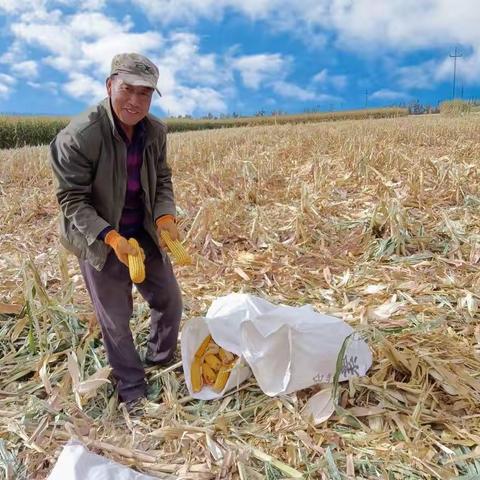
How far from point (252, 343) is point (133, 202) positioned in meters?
0.76

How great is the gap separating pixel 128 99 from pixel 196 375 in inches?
45.2

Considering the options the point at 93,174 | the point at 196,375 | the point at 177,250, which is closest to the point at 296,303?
the point at 196,375

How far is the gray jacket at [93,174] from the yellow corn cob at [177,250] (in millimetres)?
156

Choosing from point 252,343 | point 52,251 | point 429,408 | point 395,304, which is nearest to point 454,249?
point 395,304

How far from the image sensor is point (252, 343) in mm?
2064

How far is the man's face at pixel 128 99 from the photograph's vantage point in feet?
6.30

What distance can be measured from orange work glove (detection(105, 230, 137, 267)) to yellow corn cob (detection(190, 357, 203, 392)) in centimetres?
57

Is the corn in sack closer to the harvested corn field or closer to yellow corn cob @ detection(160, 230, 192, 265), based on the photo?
the harvested corn field

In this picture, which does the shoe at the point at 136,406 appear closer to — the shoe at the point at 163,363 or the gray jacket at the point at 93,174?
the shoe at the point at 163,363

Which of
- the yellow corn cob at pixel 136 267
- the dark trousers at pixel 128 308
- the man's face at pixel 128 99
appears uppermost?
the man's face at pixel 128 99

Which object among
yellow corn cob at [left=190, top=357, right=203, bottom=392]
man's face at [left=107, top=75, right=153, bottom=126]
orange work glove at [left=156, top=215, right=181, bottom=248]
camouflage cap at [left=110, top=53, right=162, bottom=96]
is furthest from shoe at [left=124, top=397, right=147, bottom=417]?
camouflage cap at [left=110, top=53, right=162, bottom=96]

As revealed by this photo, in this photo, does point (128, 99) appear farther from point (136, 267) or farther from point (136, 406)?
point (136, 406)

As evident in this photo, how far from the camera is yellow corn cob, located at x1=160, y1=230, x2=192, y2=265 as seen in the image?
84.5 inches

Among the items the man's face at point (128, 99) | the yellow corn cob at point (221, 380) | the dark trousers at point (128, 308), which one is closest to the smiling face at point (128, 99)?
the man's face at point (128, 99)
